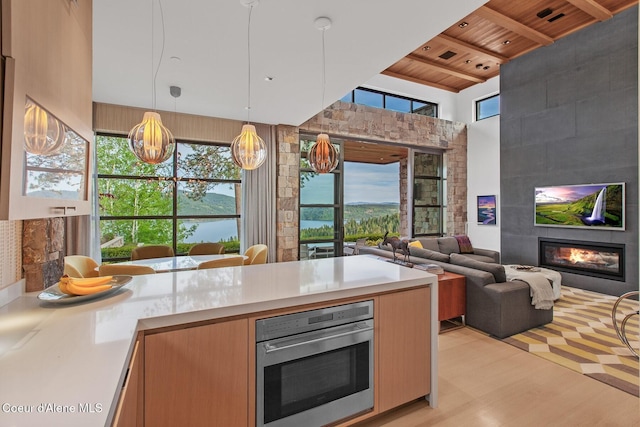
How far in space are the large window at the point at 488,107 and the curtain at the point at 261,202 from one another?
17.3 feet

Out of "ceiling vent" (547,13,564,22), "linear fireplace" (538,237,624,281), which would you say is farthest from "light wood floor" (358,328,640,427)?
"ceiling vent" (547,13,564,22)

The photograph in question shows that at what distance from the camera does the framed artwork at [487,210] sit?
6.98m

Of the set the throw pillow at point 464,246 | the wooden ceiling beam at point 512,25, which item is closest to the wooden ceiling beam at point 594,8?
the wooden ceiling beam at point 512,25

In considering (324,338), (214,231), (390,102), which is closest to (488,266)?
(324,338)

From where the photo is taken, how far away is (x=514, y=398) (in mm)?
2160

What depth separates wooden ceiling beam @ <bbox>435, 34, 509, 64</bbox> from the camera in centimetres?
543

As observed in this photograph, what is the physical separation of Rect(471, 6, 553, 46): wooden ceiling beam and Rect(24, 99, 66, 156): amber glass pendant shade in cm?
555

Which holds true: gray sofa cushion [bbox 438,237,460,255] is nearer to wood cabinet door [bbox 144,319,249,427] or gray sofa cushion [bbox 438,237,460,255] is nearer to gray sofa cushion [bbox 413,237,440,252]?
gray sofa cushion [bbox 413,237,440,252]

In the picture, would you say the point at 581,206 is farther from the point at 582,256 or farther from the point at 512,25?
the point at 512,25

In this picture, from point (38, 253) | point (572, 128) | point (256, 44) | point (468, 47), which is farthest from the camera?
point (468, 47)

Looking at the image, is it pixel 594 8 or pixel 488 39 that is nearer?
pixel 594 8

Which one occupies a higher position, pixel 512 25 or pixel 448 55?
pixel 448 55

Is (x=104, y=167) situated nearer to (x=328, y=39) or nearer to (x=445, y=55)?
(x=328, y=39)

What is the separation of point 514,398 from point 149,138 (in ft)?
12.0
